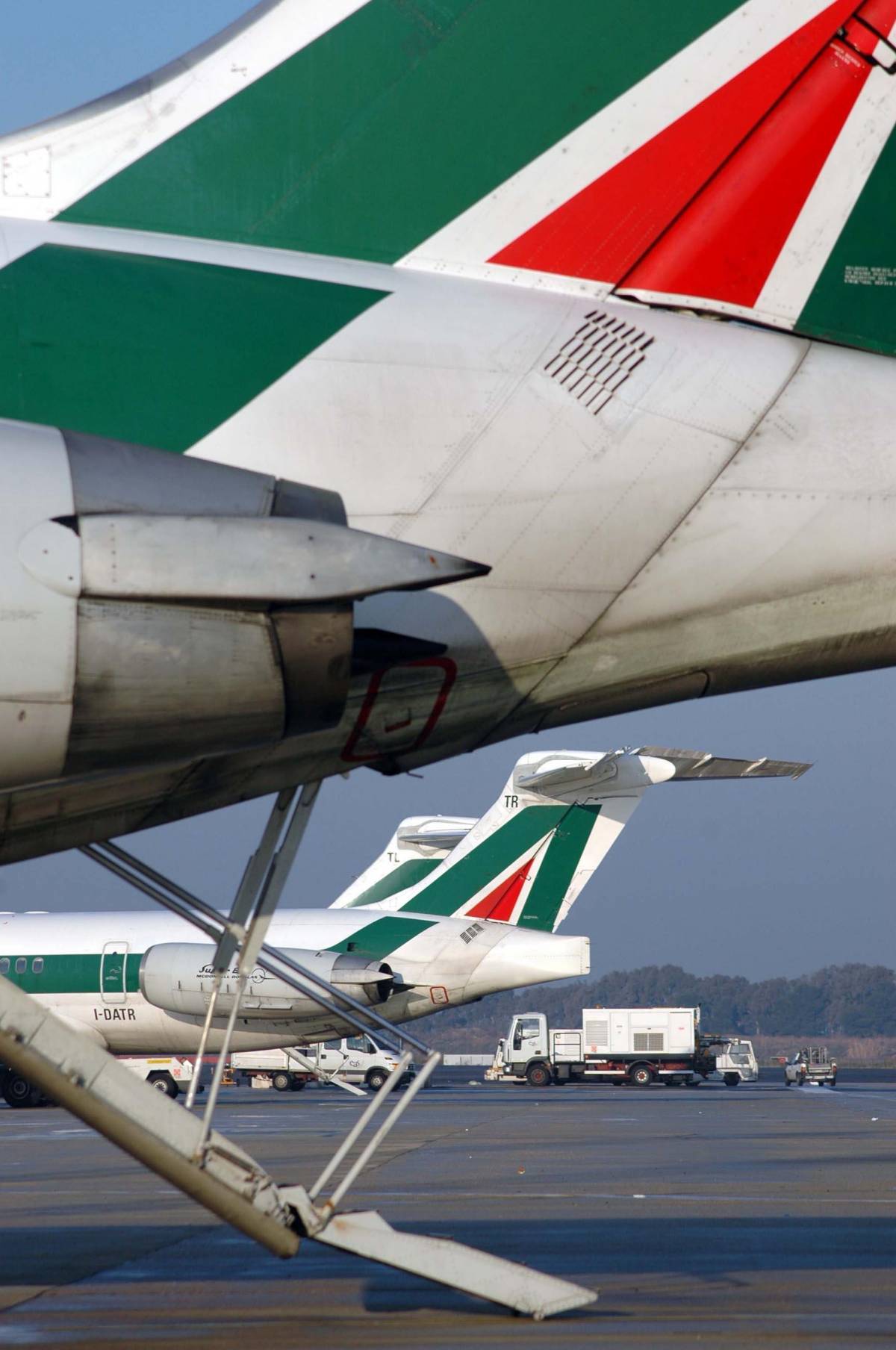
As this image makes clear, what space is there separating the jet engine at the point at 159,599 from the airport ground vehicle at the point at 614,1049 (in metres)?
48.1

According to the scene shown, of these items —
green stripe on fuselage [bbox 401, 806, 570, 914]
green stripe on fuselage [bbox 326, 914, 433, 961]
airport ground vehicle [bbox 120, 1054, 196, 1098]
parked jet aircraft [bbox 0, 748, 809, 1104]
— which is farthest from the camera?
airport ground vehicle [bbox 120, 1054, 196, 1098]

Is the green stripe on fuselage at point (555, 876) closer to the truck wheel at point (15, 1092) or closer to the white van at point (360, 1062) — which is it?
the white van at point (360, 1062)

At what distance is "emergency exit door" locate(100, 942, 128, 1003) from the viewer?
36.3m

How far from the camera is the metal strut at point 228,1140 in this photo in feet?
19.3

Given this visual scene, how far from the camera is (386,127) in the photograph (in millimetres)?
6168

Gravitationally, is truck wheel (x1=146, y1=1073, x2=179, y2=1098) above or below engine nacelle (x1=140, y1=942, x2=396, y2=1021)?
below

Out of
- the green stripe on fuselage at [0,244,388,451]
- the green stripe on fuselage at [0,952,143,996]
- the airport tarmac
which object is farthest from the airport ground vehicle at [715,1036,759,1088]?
the green stripe on fuselage at [0,244,388,451]

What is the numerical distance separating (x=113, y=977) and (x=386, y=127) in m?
32.4

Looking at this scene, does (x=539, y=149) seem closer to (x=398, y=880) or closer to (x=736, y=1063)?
(x=398, y=880)

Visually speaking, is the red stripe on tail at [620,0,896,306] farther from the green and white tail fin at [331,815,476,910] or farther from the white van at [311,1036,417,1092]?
the white van at [311,1036,417,1092]

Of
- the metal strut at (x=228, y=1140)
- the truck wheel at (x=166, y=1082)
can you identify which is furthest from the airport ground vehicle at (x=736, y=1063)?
the metal strut at (x=228, y=1140)

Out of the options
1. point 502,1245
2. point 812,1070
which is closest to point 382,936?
point 502,1245

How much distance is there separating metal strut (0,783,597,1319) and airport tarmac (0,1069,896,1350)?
817mm

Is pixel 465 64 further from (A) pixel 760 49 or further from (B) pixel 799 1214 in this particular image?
(B) pixel 799 1214
